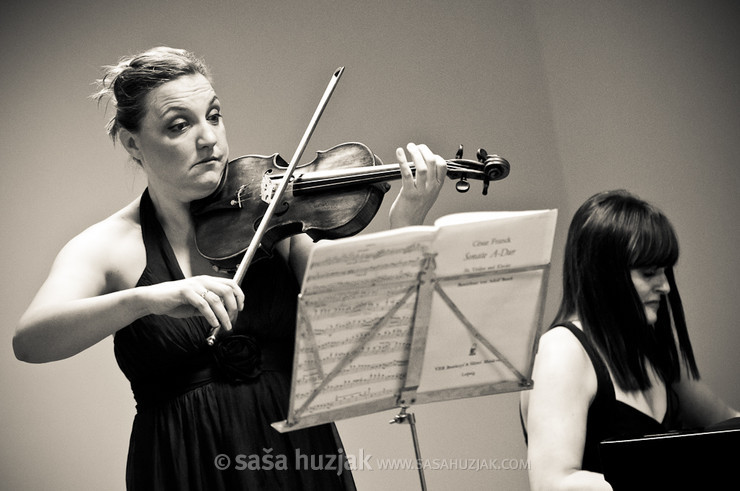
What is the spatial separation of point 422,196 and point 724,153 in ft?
4.89

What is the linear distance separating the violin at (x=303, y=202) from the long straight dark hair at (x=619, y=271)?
0.23 m

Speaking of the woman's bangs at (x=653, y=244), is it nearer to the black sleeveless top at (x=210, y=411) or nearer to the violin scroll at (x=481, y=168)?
the violin scroll at (x=481, y=168)

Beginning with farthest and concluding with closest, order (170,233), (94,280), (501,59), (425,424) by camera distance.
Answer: (501,59) → (425,424) → (170,233) → (94,280)

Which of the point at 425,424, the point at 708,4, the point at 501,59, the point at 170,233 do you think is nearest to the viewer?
the point at 170,233

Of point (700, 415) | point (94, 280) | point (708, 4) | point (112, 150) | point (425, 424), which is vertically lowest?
point (425, 424)

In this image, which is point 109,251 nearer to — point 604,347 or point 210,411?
point 210,411

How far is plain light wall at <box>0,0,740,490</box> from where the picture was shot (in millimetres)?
2459

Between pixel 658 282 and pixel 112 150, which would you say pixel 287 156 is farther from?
pixel 658 282

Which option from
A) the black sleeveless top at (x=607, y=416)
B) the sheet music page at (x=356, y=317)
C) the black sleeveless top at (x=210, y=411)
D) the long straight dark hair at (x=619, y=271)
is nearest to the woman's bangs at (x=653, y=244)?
the long straight dark hair at (x=619, y=271)

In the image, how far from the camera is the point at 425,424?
116 inches

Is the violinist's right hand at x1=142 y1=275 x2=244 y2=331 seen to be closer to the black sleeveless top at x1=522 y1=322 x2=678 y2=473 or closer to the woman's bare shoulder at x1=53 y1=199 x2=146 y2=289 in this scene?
the woman's bare shoulder at x1=53 y1=199 x2=146 y2=289

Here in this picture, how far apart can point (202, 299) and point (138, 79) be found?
56cm

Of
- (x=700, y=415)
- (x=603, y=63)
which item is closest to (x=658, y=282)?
(x=700, y=415)

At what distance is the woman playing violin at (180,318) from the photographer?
4.81ft
